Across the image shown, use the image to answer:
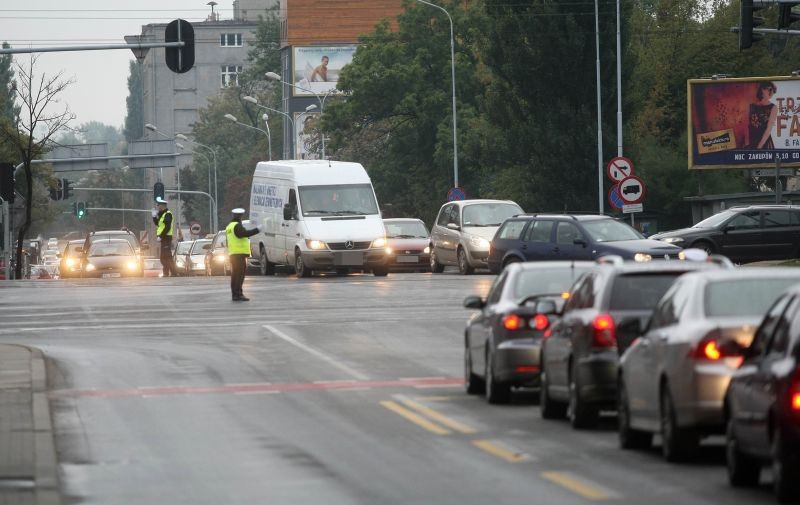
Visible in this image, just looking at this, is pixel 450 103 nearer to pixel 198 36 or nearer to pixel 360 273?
pixel 360 273

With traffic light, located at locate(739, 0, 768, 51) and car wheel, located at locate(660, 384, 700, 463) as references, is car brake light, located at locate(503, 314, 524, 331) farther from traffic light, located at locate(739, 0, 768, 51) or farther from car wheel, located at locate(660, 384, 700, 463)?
traffic light, located at locate(739, 0, 768, 51)

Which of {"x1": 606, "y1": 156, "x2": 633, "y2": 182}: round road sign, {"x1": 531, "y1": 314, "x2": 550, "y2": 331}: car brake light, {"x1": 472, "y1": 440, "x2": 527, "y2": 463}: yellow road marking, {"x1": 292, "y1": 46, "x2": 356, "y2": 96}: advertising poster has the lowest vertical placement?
{"x1": 472, "y1": 440, "x2": 527, "y2": 463}: yellow road marking

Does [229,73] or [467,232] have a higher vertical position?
[229,73]

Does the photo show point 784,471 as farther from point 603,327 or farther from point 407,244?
point 407,244

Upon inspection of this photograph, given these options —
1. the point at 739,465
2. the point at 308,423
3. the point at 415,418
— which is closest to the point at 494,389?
the point at 415,418

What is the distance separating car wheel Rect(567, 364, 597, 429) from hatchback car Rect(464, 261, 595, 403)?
1.26 meters

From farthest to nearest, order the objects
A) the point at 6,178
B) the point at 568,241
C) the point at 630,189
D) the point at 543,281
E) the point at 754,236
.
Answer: the point at 6,178
the point at 754,236
the point at 630,189
the point at 568,241
the point at 543,281

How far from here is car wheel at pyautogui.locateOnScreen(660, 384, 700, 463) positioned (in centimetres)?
1273

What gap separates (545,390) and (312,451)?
123 inches

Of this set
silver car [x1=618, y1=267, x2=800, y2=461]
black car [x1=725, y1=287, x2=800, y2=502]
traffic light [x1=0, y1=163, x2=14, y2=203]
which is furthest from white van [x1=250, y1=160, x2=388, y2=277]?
black car [x1=725, y1=287, x2=800, y2=502]

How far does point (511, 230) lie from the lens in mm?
40000

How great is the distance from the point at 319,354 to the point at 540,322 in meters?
6.97

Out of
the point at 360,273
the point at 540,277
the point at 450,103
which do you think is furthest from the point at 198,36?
the point at 540,277

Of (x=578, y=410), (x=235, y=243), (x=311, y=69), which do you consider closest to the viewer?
(x=578, y=410)
